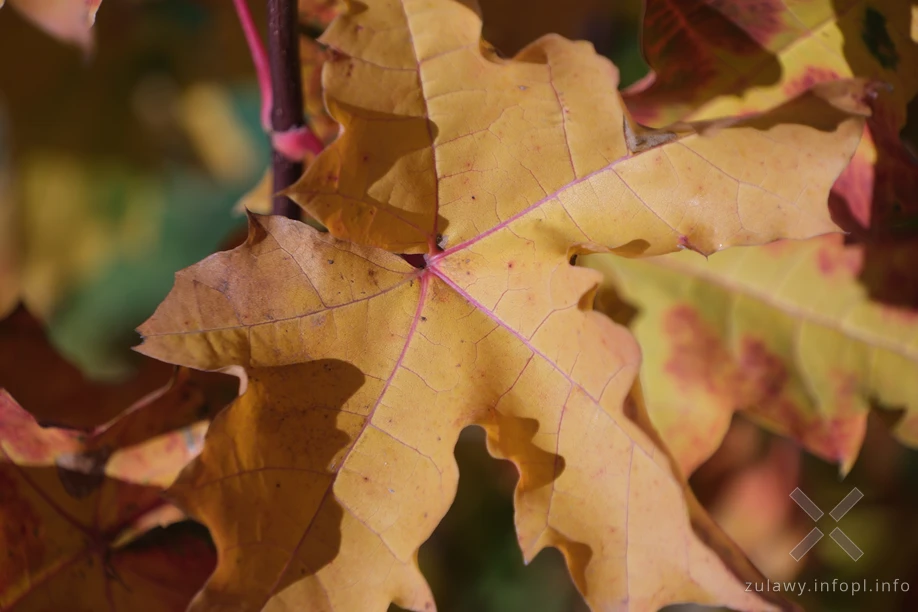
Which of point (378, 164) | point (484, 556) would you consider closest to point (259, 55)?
point (378, 164)

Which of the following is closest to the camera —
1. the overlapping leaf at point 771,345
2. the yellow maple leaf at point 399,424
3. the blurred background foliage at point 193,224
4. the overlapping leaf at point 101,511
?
the yellow maple leaf at point 399,424

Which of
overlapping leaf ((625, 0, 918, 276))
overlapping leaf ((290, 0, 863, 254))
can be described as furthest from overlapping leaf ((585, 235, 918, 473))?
overlapping leaf ((290, 0, 863, 254))

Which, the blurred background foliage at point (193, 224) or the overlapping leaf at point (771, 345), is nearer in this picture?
the overlapping leaf at point (771, 345)

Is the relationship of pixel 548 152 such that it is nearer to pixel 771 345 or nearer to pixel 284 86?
pixel 284 86

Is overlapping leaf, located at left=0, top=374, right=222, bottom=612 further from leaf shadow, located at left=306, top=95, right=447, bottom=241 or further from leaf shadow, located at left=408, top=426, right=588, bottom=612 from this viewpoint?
leaf shadow, located at left=408, top=426, right=588, bottom=612

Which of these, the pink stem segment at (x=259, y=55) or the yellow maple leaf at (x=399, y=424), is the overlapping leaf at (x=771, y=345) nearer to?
the yellow maple leaf at (x=399, y=424)

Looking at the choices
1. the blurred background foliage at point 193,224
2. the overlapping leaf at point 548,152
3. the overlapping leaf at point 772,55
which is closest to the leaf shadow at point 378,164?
the overlapping leaf at point 548,152

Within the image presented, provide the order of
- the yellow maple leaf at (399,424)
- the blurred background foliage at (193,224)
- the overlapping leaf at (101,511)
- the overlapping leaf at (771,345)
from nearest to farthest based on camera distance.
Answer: the yellow maple leaf at (399,424), the overlapping leaf at (101,511), the overlapping leaf at (771,345), the blurred background foliage at (193,224)
